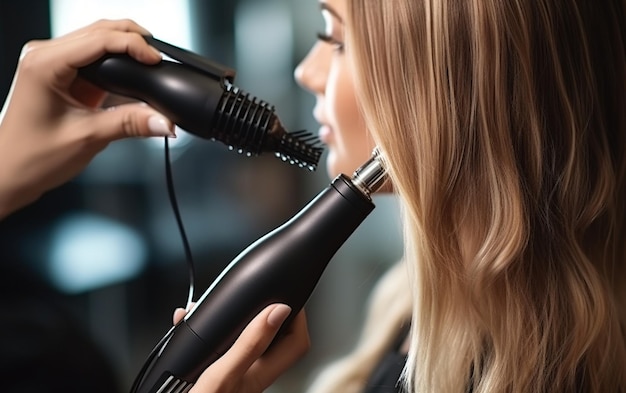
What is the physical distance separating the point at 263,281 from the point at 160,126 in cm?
17

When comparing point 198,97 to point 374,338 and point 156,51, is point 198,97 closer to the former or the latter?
point 156,51

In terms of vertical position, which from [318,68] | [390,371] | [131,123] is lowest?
[390,371]

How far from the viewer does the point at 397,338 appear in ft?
3.35

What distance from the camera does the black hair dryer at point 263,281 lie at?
0.57 m

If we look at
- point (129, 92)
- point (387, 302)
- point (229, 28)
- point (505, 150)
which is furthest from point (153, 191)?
point (505, 150)

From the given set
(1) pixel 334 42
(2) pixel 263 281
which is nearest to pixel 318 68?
(1) pixel 334 42

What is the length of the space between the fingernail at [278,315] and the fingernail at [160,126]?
177mm

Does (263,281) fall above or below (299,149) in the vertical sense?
below

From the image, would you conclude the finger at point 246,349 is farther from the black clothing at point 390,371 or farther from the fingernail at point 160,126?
the black clothing at point 390,371

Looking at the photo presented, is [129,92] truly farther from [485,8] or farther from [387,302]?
[387,302]

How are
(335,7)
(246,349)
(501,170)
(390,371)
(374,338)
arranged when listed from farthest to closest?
(374,338) → (390,371) → (335,7) → (501,170) → (246,349)

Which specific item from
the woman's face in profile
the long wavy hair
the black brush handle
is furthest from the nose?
the black brush handle

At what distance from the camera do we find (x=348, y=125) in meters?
0.80

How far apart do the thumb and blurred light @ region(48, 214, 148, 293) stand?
426mm
